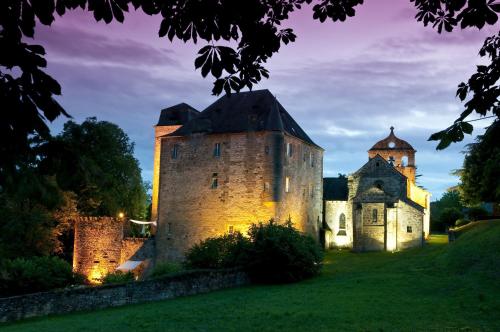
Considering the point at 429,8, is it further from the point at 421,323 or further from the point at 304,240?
the point at 304,240

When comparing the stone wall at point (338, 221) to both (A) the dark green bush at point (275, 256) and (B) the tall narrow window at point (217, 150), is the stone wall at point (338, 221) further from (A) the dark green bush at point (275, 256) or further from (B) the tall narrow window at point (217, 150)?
(A) the dark green bush at point (275, 256)

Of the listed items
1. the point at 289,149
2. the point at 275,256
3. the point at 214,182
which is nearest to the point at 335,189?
the point at 289,149

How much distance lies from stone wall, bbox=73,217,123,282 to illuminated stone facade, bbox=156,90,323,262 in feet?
11.6

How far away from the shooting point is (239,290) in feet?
87.6

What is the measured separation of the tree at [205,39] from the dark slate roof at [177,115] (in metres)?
41.1

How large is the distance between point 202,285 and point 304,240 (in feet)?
24.2

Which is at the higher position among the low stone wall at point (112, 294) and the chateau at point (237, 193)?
the chateau at point (237, 193)

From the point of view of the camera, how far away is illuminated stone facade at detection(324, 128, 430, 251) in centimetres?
4544

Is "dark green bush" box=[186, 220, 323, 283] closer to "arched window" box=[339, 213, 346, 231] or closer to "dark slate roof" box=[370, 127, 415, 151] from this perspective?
"arched window" box=[339, 213, 346, 231]

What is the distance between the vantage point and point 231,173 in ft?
139

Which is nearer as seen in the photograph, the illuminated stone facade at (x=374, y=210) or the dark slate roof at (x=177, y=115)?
the illuminated stone facade at (x=374, y=210)

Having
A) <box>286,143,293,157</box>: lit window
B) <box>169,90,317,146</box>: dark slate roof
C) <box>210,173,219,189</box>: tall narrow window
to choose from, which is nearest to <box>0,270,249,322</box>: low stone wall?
<box>210,173,219,189</box>: tall narrow window

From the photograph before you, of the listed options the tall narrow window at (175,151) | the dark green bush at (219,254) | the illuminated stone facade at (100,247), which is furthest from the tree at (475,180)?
the illuminated stone facade at (100,247)

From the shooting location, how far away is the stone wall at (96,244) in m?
43.7
